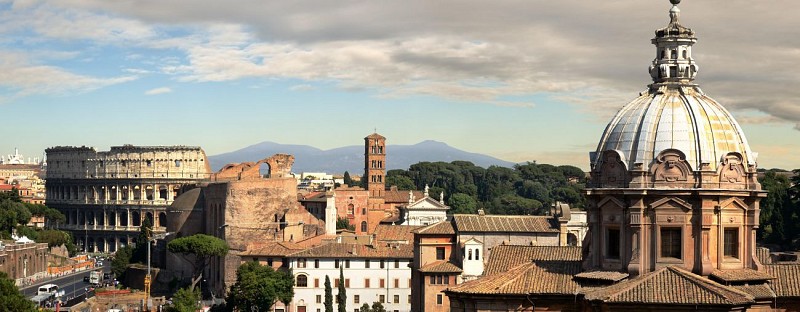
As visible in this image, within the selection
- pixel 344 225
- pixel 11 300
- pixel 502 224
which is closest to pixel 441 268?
pixel 502 224

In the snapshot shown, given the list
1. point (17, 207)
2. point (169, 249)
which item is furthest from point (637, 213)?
point (17, 207)

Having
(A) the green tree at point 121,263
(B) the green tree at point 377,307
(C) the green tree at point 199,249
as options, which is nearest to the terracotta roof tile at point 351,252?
(B) the green tree at point 377,307

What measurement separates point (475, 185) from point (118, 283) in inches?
3609

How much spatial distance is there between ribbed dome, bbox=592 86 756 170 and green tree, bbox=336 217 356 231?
89819 millimetres

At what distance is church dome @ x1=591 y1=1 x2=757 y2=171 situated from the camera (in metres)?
31.0

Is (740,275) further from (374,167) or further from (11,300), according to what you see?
(374,167)

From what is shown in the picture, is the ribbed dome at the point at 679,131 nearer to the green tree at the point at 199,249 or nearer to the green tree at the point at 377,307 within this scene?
the green tree at the point at 377,307

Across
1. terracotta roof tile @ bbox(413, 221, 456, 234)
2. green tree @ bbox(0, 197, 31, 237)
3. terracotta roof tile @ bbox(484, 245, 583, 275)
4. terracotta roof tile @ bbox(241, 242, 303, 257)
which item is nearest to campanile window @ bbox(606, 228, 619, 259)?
terracotta roof tile @ bbox(484, 245, 583, 275)

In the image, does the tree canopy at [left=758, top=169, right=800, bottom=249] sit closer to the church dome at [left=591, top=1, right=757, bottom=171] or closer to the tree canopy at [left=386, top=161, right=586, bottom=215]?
the church dome at [left=591, top=1, right=757, bottom=171]

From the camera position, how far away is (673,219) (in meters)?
30.7

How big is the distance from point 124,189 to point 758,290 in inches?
5649

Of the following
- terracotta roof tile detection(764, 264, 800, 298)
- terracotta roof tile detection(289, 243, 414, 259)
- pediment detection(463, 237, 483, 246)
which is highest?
terracotta roof tile detection(764, 264, 800, 298)

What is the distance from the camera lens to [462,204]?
499 ft

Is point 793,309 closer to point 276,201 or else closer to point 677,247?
point 677,247
